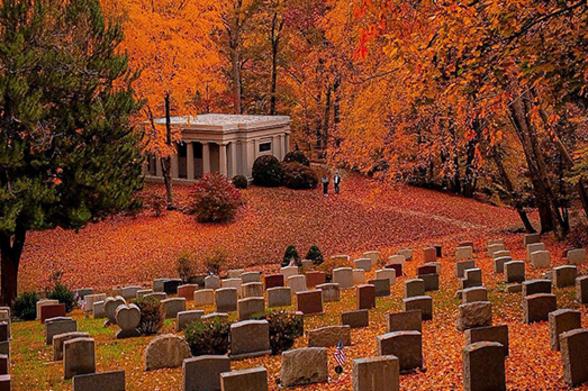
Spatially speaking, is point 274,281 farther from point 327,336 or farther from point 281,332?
point 327,336

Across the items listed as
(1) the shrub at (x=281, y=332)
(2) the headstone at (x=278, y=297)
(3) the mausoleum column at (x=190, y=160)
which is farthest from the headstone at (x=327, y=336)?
(3) the mausoleum column at (x=190, y=160)

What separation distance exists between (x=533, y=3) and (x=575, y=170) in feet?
34.3

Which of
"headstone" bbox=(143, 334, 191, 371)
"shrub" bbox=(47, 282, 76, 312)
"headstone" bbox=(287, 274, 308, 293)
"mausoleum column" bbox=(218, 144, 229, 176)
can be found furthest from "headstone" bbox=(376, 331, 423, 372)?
"mausoleum column" bbox=(218, 144, 229, 176)

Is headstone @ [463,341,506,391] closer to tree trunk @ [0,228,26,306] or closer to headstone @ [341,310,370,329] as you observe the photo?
headstone @ [341,310,370,329]

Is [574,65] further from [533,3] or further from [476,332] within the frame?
[476,332]

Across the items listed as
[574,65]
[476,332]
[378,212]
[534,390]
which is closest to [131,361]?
[476,332]

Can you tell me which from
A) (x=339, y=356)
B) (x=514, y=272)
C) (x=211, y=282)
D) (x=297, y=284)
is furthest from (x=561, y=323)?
(x=211, y=282)

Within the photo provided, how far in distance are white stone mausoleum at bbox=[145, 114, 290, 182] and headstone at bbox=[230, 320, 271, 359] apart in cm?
2553

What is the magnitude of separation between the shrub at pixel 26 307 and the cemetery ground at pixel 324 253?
91cm

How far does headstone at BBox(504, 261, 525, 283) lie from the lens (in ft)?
64.3

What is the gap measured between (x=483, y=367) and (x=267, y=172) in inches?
1144

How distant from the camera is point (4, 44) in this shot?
70.7 ft

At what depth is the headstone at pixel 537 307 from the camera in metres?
14.6

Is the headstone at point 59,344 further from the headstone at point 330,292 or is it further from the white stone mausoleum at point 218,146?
the white stone mausoleum at point 218,146
